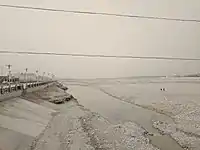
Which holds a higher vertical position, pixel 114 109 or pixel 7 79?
pixel 7 79

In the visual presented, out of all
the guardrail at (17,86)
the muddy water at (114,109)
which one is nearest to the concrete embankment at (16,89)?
the guardrail at (17,86)

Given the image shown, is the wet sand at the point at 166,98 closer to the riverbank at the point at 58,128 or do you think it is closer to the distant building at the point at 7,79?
the riverbank at the point at 58,128

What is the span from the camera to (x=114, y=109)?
1.27 m

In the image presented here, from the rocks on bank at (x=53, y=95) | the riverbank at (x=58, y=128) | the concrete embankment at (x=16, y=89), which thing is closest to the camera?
the riverbank at (x=58, y=128)

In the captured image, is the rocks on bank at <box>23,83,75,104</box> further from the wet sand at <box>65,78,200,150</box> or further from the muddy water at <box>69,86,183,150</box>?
the wet sand at <box>65,78,200,150</box>

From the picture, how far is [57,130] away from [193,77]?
0.81m

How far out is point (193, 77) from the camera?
60.4 inches

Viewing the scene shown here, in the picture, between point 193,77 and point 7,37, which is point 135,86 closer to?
point 193,77

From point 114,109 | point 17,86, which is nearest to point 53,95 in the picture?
point 17,86

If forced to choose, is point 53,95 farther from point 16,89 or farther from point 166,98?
point 166,98

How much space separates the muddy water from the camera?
1.16 m

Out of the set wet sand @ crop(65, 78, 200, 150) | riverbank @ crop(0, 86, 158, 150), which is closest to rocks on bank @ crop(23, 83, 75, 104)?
riverbank @ crop(0, 86, 158, 150)

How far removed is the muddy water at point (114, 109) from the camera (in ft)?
3.80

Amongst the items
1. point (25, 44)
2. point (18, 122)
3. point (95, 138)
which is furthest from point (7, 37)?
point (95, 138)
